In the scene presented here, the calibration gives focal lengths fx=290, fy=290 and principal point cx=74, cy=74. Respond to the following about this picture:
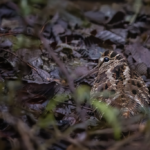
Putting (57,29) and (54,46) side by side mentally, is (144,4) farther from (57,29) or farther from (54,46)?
(54,46)

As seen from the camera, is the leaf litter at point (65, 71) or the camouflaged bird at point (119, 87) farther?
the camouflaged bird at point (119, 87)

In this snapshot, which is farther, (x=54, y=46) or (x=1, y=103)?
(x=54, y=46)

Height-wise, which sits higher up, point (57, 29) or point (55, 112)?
point (57, 29)

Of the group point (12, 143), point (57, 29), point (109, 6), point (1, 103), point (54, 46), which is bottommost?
point (12, 143)

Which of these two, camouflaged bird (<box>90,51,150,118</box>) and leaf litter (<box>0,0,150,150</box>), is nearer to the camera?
leaf litter (<box>0,0,150,150</box>)

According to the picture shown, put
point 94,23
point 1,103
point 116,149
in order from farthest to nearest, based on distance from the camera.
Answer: point 94,23, point 1,103, point 116,149

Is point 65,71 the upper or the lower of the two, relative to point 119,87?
upper

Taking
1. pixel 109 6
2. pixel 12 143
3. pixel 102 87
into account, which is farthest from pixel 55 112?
pixel 109 6

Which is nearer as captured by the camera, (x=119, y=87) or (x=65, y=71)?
(x=65, y=71)
